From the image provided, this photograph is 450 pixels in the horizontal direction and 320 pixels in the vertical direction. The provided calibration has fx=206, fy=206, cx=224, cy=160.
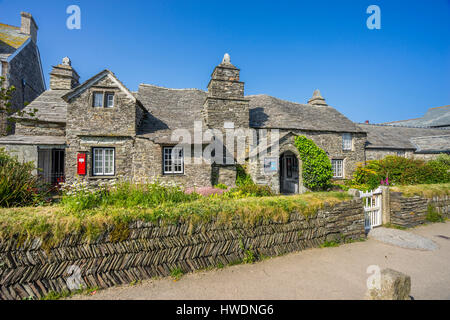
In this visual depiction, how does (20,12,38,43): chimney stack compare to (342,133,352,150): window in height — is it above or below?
above

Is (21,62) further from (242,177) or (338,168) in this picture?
(338,168)

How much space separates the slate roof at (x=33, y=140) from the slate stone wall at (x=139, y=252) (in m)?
10.6

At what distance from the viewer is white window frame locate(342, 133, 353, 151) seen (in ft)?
58.0

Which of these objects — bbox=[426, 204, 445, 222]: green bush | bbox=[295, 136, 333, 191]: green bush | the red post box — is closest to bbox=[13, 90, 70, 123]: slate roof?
the red post box

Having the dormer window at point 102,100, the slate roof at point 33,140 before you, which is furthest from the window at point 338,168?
the slate roof at point 33,140

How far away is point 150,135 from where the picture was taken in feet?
42.2

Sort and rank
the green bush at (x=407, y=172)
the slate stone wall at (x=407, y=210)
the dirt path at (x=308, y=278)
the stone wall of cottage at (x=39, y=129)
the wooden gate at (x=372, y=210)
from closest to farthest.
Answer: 1. the dirt path at (x=308, y=278)
2. the wooden gate at (x=372, y=210)
3. the slate stone wall at (x=407, y=210)
4. the green bush at (x=407, y=172)
5. the stone wall of cottage at (x=39, y=129)

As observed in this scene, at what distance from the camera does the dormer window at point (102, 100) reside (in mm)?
12438

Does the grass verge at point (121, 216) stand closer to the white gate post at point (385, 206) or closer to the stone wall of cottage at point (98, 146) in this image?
the white gate post at point (385, 206)

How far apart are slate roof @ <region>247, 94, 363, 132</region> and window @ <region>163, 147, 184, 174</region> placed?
5.86 metres

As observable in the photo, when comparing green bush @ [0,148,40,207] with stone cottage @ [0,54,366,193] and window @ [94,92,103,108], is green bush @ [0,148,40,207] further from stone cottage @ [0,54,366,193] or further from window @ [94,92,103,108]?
window @ [94,92,103,108]

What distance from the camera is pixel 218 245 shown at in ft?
15.9

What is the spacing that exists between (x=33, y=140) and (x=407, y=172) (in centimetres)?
2183

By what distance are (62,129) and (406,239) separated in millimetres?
18053
